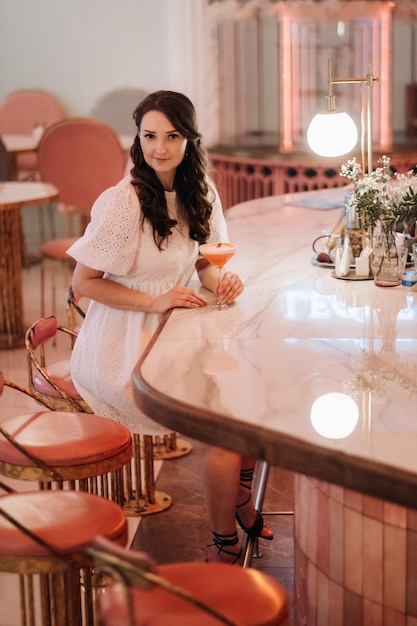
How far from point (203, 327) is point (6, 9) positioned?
6325mm

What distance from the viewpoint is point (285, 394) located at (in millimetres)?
2029

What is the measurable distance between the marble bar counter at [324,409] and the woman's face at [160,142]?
423 millimetres

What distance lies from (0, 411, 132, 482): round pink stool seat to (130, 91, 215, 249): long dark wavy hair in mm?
635

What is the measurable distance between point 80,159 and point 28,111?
5.31 ft

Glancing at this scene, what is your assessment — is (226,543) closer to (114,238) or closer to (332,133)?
(114,238)

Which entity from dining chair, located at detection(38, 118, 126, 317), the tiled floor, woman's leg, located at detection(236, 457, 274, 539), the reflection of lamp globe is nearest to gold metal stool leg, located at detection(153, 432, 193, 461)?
the tiled floor

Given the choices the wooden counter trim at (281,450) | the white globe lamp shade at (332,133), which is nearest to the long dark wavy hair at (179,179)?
the white globe lamp shade at (332,133)

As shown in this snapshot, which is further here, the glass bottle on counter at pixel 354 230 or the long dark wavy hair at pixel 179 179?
the glass bottle on counter at pixel 354 230

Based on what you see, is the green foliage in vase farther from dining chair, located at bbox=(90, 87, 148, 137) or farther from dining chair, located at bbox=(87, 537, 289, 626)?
dining chair, located at bbox=(90, 87, 148, 137)

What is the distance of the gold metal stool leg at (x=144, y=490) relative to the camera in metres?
3.49

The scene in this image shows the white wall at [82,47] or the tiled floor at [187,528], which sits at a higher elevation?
the white wall at [82,47]

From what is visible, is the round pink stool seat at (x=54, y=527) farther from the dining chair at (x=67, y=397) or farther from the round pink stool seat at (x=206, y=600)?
the dining chair at (x=67, y=397)

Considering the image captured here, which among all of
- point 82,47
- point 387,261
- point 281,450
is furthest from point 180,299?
point 82,47

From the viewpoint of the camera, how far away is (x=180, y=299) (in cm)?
275
